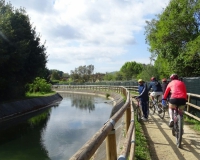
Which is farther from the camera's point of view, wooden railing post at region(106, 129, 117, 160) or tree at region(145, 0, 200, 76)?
tree at region(145, 0, 200, 76)

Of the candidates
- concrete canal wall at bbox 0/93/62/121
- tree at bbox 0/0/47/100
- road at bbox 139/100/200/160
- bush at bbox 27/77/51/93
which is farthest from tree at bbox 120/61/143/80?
road at bbox 139/100/200/160

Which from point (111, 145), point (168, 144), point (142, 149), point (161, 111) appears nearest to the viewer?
point (111, 145)

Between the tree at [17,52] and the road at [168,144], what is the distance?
1340 cm

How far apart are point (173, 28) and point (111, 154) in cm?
2961

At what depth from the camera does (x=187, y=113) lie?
1073 centimetres

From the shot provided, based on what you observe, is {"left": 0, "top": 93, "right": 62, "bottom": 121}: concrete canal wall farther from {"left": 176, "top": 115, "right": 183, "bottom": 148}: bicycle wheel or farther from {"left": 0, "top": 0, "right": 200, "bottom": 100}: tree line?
{"left": 176, "top": 115, "right": 183, "bottom": 148}: bicycle wheel

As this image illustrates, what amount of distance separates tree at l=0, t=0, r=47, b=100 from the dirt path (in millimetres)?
13418

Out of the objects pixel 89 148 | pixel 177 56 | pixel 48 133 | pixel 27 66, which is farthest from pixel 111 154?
pixel 177 56

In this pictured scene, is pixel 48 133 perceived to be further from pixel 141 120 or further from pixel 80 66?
pixel 80 66

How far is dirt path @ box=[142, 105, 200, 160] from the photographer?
5.95 m

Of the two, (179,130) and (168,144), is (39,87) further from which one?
(179,130)

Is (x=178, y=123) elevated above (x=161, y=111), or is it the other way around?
(x=178, y=123)

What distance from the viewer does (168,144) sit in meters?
6.91

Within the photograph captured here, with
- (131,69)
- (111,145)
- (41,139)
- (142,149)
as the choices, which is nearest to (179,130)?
(142,149)
